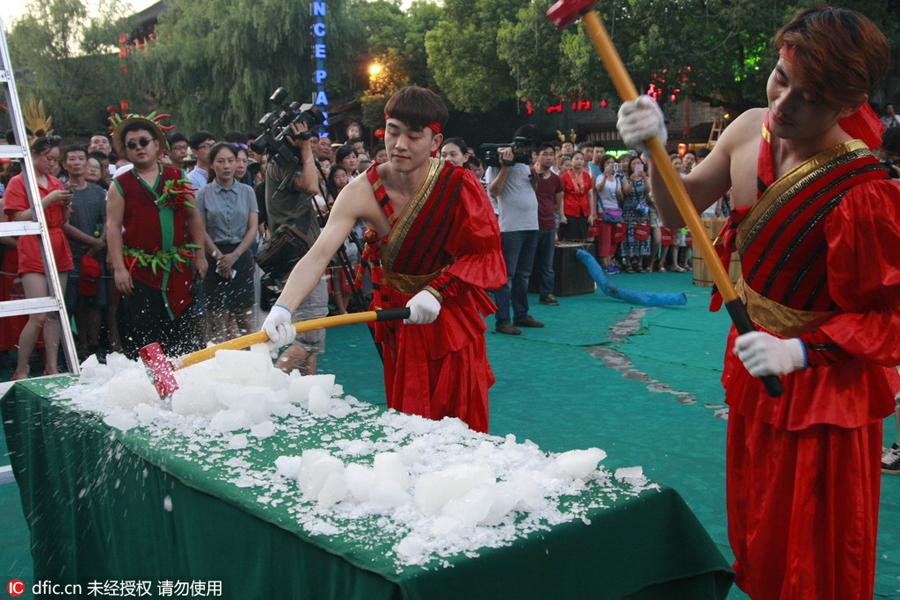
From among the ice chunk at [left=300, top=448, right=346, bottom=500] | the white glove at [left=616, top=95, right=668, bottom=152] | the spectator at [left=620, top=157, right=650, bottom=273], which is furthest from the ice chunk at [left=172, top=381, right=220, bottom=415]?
the spectator at [left=620, top=157, right=650, bottom=273]

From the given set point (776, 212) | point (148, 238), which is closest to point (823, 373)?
point (776, 212)

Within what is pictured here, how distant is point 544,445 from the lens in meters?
3.94

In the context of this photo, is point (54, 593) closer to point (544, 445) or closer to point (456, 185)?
point (456, 185)

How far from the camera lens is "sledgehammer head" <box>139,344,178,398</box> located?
222 cm

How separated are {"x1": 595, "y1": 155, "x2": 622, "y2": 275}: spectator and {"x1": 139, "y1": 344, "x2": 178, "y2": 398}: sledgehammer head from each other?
8807 millimetres

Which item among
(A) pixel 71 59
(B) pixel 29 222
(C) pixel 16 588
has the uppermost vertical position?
(A) pixel 71 59

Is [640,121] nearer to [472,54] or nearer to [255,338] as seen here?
[255,338]

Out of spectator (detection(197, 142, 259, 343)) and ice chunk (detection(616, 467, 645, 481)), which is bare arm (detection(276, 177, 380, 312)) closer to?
ice chunk (detection(616, 467, 645, 481))

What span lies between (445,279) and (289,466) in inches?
53.3

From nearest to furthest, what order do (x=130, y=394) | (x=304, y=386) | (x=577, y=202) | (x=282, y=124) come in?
1. (x=130, y=394)
2. (x=304, y=386)
3. (x=282, y=124)
4. (x=577, y=202)

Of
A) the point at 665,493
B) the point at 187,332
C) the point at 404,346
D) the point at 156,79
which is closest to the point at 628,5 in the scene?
the point at 156,79

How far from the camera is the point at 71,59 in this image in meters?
32.0

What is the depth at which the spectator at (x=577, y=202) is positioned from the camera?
10016 mm

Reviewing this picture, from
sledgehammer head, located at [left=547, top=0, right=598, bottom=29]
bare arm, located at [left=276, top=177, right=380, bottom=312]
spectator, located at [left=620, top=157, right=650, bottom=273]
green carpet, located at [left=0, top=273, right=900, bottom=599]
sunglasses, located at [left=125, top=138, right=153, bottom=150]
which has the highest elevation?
sledgehammer head, located at [left=547, top=0, right=598, bottom=29]
